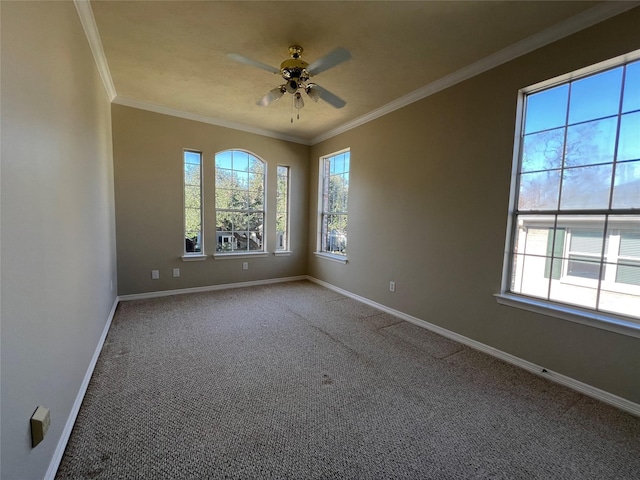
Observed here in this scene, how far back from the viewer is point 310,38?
228 cm

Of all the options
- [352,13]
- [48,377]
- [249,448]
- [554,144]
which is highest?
[352,13]

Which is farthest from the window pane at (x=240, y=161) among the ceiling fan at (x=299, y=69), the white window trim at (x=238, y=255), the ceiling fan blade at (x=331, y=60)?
the ceiling fan blade at (x=331, y=60)

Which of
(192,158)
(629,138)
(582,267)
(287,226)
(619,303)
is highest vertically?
(192,158)

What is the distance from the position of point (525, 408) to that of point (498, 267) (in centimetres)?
114

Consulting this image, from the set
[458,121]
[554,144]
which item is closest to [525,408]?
[554,144]

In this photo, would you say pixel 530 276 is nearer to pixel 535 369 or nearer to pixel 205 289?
pixel 535 369

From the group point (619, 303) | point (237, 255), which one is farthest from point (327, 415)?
point (237, 255)

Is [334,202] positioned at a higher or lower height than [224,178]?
lower

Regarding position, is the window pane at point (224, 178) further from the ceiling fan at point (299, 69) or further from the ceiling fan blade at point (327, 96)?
the ceiling fan blade at point (327, 96)

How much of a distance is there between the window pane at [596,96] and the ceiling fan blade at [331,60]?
71.8 inches

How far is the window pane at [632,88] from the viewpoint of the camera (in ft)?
6.11

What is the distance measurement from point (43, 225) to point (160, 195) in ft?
9.50

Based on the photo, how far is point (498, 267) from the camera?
8.25 ft

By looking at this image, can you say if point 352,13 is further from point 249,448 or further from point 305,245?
point 305,245
